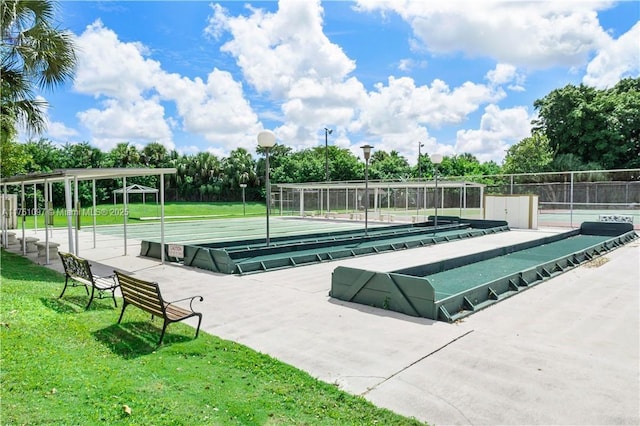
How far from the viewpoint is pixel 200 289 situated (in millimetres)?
7898

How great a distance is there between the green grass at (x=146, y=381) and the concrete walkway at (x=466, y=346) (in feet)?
1.19

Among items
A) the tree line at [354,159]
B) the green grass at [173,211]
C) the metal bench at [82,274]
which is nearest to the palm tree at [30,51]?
the tree line at [354,159]

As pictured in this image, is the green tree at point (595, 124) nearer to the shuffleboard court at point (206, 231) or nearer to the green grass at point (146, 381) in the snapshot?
the shuffleboard court at point (206, 231)

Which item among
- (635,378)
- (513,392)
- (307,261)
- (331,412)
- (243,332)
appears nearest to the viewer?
(331,412)

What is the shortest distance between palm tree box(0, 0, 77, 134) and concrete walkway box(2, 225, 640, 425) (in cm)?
563

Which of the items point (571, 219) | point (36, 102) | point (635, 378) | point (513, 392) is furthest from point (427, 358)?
point (571, 219)

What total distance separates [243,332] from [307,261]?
539 centimetres

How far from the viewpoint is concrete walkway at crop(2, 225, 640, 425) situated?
144 inches

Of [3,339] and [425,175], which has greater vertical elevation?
[425,175]

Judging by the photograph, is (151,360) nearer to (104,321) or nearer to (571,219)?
(104,321)

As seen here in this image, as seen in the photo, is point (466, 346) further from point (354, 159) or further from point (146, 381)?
point (354, 159)

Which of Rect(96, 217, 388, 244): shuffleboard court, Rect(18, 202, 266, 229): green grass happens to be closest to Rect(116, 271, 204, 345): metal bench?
Rect(96, 217, 388, 244): shuffleboard court

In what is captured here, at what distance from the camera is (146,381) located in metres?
3.81

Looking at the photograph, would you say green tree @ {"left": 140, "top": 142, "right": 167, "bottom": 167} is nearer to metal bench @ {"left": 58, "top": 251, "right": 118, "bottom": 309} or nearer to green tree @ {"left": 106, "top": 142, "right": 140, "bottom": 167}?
green tree @ {"left": 106, "top": 142, "right": 140, "bottom": 167}
